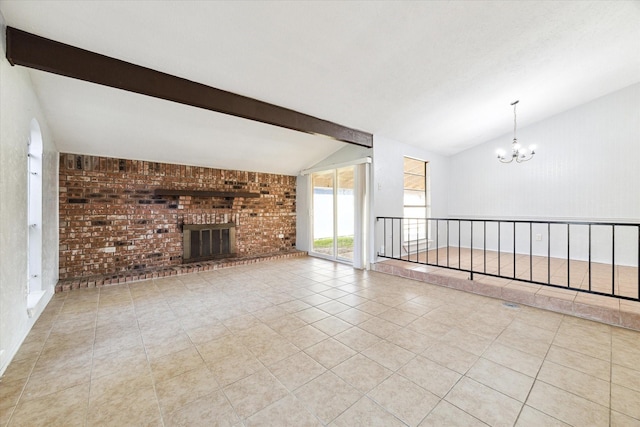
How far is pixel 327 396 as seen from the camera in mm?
1616

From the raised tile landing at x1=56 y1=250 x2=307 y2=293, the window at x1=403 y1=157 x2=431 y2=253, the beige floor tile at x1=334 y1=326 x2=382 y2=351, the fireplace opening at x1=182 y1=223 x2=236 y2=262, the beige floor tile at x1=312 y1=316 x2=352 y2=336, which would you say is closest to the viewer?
the beige floor tile at x1=334 y1=326 x2=382 y2=351

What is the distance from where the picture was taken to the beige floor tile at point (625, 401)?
4.85ft

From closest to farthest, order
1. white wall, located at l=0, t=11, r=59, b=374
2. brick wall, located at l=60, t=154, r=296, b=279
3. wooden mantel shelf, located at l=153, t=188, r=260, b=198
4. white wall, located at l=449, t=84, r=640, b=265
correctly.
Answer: white wall, located at l=0, t=11, r=59, b=374, brick wall, located at l=60, t=154, r=296, b=279, white wall, located at l=449, t=84, r=640, b=265, wooden mantel shelf, located at l=153, t=188, r=260, b=198

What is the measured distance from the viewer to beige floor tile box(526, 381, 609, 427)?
1417 millimetres

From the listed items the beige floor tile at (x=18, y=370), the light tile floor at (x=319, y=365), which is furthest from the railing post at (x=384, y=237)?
the beige floor tile at (x=18, y=370)

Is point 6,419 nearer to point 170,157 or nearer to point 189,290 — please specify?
point 189,290

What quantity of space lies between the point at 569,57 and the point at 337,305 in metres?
4.29

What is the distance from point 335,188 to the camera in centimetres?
563

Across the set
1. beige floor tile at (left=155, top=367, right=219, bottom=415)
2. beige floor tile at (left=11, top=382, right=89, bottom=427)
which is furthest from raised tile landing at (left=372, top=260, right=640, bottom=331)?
beige floor tile at (left=11, top=382, right=89, bottom=427)

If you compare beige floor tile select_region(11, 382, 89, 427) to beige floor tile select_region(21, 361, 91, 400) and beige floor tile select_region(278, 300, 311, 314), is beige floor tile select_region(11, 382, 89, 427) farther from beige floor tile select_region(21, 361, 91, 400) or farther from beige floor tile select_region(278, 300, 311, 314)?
beige floor tile select_region(278, 300, 311, 314)

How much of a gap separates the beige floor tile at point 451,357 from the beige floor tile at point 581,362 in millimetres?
612

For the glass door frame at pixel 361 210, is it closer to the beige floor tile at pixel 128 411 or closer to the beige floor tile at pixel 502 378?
the beige floor tile at pixel 502 378

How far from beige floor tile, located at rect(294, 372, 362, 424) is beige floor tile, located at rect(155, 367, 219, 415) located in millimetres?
609

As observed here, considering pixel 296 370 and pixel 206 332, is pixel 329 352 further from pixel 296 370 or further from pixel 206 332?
pixel 206 332
